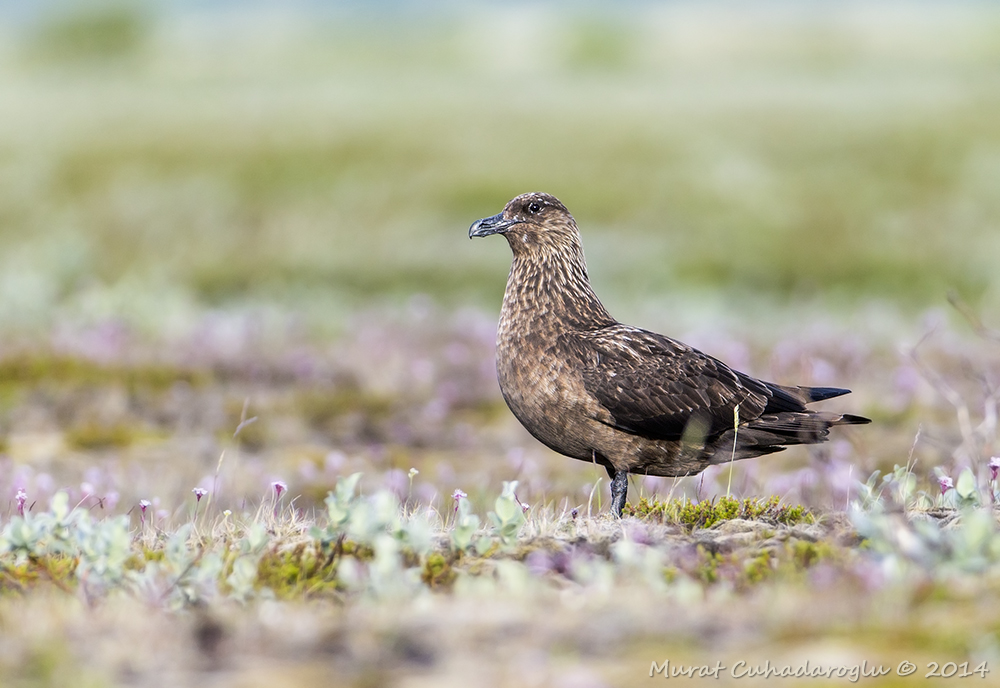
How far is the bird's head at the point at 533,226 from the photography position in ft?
23.2

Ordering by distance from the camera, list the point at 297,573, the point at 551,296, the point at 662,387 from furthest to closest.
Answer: the point at 551,296
the point at 662,387
the point at 297,573

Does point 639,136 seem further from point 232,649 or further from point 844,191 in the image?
point 232,649

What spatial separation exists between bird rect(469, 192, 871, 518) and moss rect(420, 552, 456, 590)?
1.32 metres

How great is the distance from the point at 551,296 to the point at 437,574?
8.67 feet

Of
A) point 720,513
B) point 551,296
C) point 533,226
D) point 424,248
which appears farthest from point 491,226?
point 424,248

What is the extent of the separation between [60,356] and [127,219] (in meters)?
11.6

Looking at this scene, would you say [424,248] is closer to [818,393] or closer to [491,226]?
[491,226]

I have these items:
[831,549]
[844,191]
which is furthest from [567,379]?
[844,191]

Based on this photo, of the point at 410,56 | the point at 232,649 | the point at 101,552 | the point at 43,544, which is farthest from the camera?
the point at 410,56

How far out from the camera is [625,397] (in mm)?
5918

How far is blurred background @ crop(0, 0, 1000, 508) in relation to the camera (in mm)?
10078

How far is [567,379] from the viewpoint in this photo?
5.98 m

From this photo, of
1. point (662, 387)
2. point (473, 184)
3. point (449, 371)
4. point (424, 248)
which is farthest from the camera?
point (473, 184)

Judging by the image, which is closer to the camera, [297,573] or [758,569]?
[758,569]
